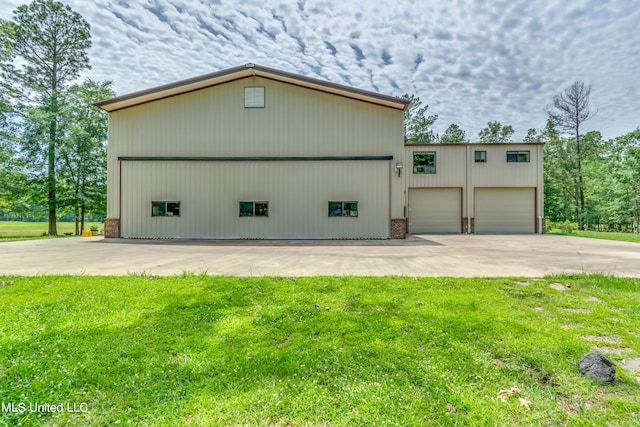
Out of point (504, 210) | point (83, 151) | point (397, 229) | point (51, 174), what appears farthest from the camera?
point (83, 151)

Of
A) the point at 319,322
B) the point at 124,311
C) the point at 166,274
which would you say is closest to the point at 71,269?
the point at 166,274

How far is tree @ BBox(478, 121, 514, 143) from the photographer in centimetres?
3997

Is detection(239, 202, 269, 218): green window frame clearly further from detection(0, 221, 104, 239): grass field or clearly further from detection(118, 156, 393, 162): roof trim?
detection(0, 221, 104, 239): grass field

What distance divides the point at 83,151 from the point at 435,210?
2663 cm

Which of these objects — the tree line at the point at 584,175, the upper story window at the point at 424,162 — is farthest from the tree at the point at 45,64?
the tree line at the point at 584,175

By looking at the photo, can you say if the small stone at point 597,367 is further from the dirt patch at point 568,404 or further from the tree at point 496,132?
the tree at point 496,132

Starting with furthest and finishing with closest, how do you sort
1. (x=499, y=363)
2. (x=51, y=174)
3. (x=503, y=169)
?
(x=51, y=174) → (x=503, y=169) → (x=499, y=363)

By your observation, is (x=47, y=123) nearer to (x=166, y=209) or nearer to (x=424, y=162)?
(x=166, y=209)

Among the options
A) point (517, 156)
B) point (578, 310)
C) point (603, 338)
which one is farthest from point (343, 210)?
point (517, 156)

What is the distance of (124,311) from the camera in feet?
12.0

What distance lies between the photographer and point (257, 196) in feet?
48.3

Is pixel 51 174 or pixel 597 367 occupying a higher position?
pixel 51 174

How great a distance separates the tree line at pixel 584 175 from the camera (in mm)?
23203

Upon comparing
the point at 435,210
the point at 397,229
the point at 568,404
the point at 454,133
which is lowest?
the point at 568,404
